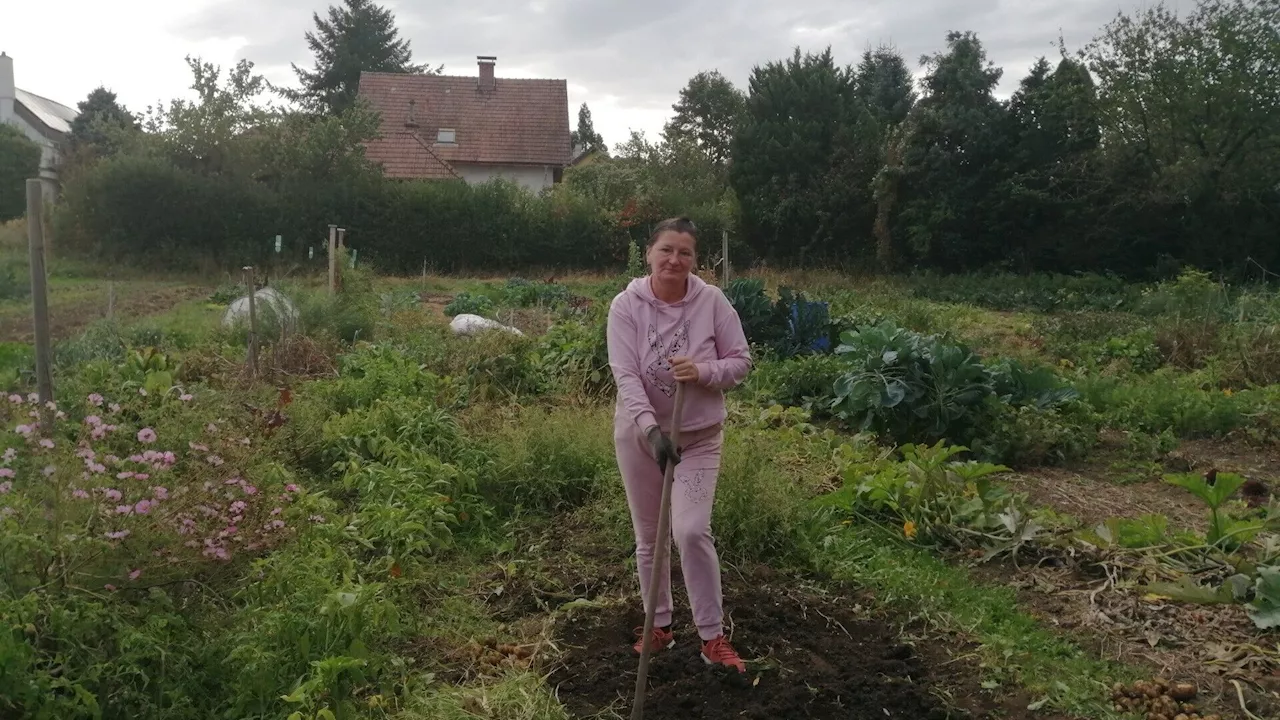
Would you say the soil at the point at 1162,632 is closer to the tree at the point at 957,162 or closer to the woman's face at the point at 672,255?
the woman's face at the point at 672,255

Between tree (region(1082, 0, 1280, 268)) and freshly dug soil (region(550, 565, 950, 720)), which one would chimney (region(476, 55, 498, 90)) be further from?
freshly dug soil (region(550, 565, 950, 720))

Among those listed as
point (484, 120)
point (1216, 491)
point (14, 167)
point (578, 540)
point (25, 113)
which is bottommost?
point (578, 540)

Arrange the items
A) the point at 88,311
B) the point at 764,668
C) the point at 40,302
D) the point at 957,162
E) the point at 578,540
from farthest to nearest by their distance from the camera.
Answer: the point at 957,162 → the point at 88,311 → the point at 578,540 → the point at 40,302 → the point at 764,668

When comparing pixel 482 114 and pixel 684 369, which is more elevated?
pixel 482 114

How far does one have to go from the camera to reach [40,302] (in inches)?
156


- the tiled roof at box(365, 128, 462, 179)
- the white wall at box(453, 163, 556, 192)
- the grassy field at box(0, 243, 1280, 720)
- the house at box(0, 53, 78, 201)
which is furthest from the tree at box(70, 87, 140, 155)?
the grassy field at box(0, 243, 1280, 720)

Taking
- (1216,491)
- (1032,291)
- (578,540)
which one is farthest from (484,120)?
(1216,491)

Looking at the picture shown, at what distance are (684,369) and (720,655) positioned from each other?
1.04 meters

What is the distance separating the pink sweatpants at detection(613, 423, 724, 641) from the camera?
10.8 feet

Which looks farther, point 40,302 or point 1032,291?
point 1032,291

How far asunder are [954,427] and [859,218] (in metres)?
18.0

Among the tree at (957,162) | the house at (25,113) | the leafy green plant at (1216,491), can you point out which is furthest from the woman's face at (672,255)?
the house at (25,113)

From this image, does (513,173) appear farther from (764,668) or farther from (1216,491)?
(764,668)

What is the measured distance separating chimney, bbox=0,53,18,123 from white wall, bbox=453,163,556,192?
989 inches
